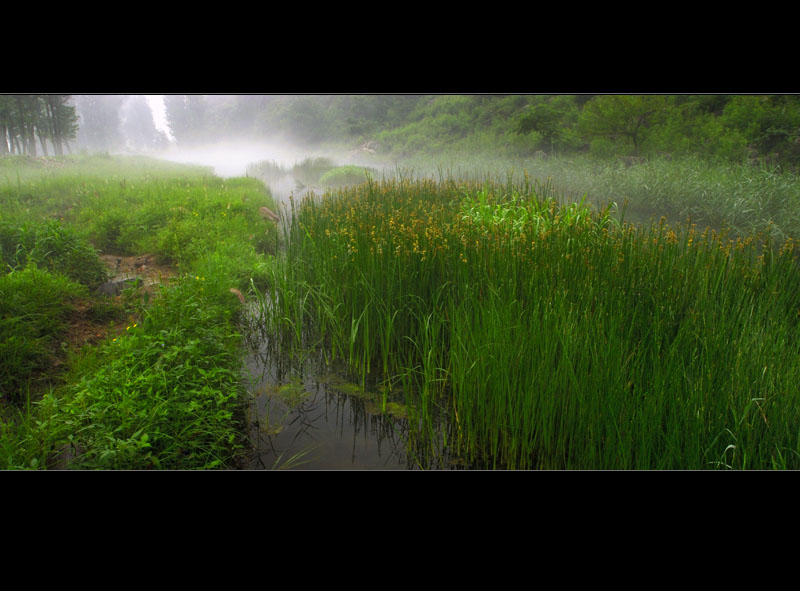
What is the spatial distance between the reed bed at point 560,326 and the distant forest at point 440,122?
23.6 inches

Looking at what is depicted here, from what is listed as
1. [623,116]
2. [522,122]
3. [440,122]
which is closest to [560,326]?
[623,116]

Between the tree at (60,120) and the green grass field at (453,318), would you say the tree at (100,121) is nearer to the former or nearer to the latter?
the tree at (60,120)

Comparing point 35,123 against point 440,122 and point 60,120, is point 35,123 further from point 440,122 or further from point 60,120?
point 440,122

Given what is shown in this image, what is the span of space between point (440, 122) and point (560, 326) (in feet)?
7.22

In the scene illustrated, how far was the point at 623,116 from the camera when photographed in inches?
128

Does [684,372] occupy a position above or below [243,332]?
above

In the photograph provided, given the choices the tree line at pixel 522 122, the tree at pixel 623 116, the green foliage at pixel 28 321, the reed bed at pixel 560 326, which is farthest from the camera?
the tree at pixel 623 116

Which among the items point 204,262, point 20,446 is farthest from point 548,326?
point 20,446

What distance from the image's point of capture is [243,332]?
12.9 ft

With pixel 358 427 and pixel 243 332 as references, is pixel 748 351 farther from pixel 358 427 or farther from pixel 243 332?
pixel 243 332

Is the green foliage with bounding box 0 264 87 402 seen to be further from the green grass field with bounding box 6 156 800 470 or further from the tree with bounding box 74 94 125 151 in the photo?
the tree with bounding box 74 94 125 151

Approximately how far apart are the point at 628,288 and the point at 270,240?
3.64 meters

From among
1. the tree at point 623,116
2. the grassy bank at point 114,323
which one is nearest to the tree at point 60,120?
the grassy bank at point 114,323

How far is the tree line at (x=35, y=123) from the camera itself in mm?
2807
